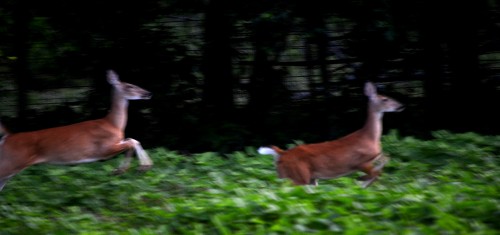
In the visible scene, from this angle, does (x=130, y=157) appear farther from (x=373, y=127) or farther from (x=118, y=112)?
(x=373, y=127)

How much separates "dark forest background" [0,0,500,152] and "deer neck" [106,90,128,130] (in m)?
1.47

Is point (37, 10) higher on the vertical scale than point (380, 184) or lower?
higher

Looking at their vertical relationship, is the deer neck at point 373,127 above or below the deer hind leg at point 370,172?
above

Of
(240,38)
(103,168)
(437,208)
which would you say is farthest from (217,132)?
(437,208)

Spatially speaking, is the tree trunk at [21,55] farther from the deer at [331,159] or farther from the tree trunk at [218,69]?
the deer at [331,159]

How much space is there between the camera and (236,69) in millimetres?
11508

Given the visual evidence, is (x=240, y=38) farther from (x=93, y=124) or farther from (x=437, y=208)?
(x=437, y=208)

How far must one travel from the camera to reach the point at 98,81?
11359mm

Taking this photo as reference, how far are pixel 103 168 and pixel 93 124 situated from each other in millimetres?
446

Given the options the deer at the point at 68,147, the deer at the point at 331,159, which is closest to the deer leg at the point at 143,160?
the deer at the point at 68,147

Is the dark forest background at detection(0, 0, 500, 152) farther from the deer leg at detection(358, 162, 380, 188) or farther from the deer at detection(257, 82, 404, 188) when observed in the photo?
the deer leg at detection(358, 162, 380, 188)

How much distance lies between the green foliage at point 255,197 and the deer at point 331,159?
159 mm

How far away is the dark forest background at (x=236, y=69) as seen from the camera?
11.2 meters

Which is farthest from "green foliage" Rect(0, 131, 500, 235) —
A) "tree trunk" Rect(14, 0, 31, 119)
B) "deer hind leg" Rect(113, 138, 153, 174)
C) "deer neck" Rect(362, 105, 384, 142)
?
"tree trunk" Rect(14, 0, 31, 119)
